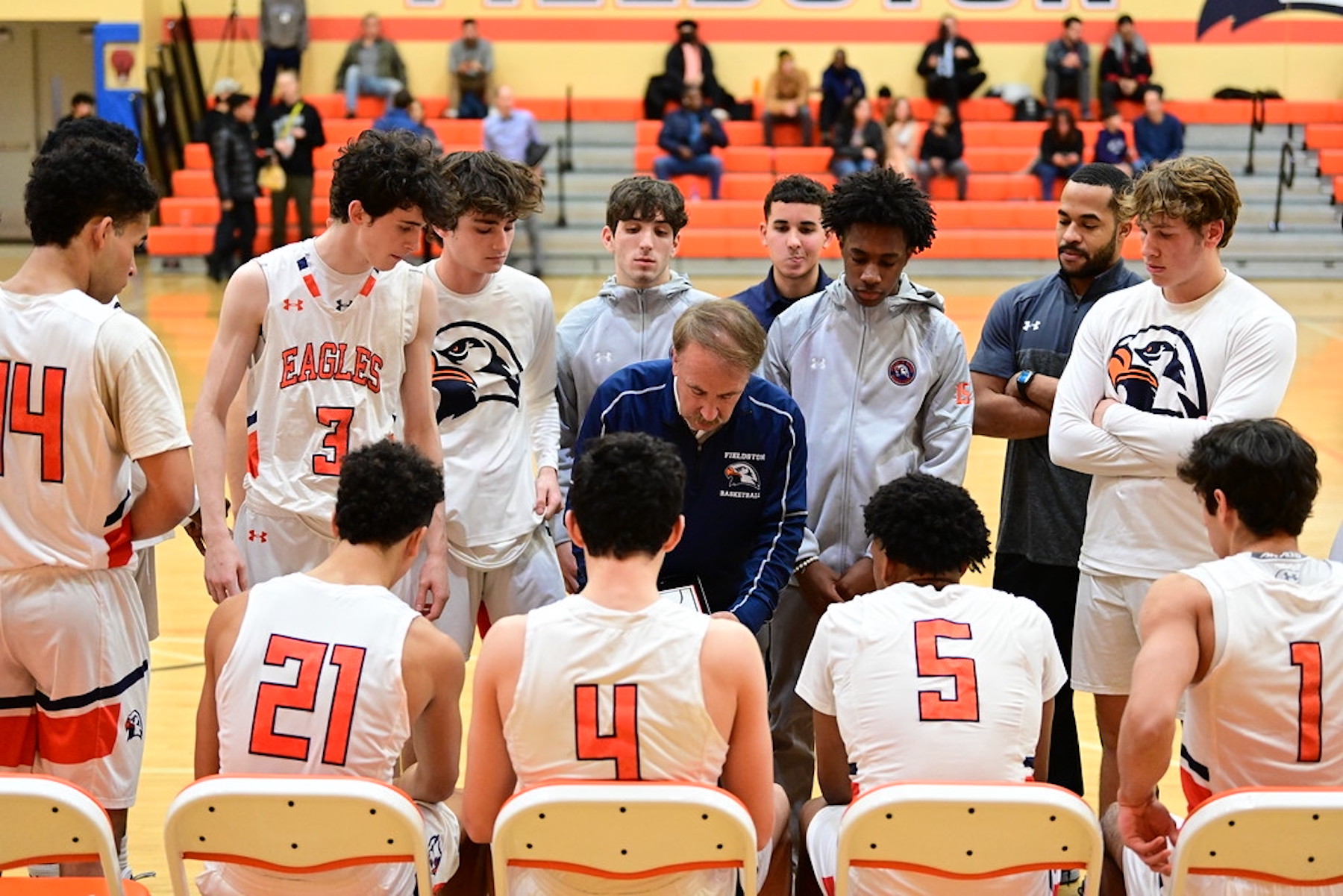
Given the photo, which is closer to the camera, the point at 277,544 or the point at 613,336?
the point at 277,544

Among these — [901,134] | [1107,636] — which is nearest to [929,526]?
[1107,636]

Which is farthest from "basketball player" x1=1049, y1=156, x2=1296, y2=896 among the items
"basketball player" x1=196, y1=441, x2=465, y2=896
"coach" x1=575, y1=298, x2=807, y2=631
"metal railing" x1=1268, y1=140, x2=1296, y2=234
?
"metal railing" x1=1268, y1=140, x2=1296, y2=234

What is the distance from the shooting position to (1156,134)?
2028 cm

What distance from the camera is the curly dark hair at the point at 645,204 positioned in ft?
15.6

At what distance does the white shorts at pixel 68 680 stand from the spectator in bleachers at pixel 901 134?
1774cm

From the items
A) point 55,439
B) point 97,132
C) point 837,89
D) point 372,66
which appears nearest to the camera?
point 55,439

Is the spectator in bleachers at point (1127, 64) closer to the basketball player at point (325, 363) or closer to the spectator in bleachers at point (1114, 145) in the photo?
the spectator in bleachers at point (1114, 145)

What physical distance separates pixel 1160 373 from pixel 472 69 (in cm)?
1872

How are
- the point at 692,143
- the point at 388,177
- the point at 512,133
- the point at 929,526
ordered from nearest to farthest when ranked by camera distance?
the point at 929,526 → the point at 388,177 → the point at 512,133 → the point at 692,143

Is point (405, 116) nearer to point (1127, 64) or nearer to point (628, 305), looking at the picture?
point (1127, 64)

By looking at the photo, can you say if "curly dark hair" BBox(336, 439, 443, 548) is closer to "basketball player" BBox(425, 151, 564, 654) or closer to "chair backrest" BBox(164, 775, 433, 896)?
"chair backrest" BBox(164, 775, 433, 896)

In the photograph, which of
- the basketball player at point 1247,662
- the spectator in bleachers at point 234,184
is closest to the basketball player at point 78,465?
the basketball player at point 1247,662

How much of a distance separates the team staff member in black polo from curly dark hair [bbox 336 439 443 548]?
7.14 ft

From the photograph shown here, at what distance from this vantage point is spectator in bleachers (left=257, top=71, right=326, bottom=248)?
61.3 ft
